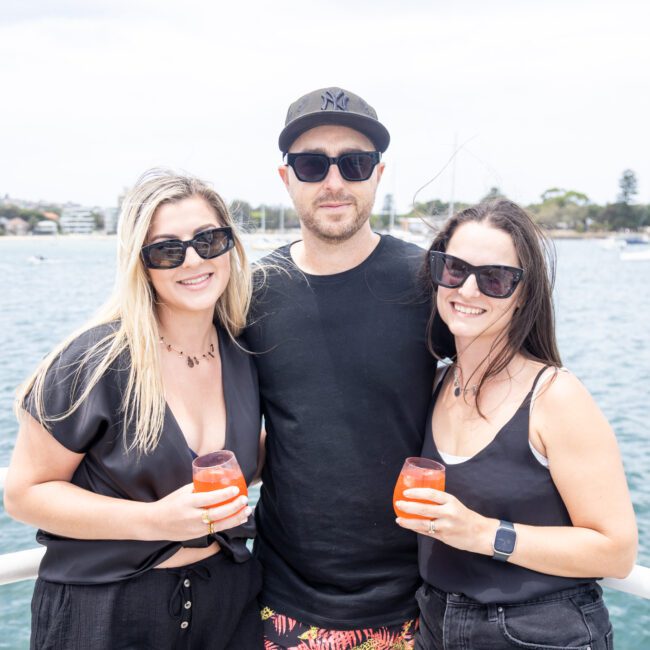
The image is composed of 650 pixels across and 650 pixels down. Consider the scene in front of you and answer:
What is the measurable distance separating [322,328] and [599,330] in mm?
24892

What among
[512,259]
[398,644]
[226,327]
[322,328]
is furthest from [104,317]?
[398,644]

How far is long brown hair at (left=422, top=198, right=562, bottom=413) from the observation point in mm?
2412

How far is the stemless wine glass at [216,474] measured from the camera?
216cm

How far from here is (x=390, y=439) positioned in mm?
2730

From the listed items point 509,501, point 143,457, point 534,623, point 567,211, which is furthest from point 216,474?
point 567,211

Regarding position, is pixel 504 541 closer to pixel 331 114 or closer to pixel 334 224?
pixel 334 224

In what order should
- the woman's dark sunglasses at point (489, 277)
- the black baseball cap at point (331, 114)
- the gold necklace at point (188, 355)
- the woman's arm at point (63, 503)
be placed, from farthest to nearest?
the black baseball cap at point (331, 114) → the gold necklace at point (188, 355) → the woman's dark sunglasses at point (489, 277) → the woman's arm at point (63, 503)

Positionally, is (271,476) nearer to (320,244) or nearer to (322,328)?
(322,328)

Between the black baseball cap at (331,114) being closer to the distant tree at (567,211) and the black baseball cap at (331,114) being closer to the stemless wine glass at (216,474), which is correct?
the stemless wine glass at (216,474)

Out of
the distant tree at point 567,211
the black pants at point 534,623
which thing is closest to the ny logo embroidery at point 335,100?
the black pants at point 534,623

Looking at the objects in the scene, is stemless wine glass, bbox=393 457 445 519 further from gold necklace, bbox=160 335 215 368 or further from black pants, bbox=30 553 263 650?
gold necklace, bbox=160 335 215 368

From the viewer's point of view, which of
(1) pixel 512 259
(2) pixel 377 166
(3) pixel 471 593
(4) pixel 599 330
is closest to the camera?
(3) pixel 471 593

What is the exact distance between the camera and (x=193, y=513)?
215 centimetres

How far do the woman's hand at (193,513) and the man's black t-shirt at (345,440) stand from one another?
586 mm
